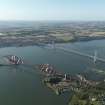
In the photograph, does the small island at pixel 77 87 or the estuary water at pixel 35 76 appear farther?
the estuary water at pixel 35 76

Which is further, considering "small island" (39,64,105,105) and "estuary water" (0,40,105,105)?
"estuary water" (0,40,105,105)

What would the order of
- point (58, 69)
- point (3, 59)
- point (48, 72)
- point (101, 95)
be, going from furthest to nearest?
1. point (3, 59)
2. point (58, 69)
3. point (48, 72)
4. point (101, 95)

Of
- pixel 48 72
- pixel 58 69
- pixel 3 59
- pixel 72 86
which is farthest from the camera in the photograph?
pixel 3 59

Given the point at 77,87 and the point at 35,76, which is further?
the point at 35,76

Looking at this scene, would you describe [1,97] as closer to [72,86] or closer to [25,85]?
[25,85]

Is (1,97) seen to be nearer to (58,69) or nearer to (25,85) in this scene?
(25,85)

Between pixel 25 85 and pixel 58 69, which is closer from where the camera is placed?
pixel 25 85

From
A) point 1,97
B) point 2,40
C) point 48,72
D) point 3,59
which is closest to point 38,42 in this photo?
point 2,40
